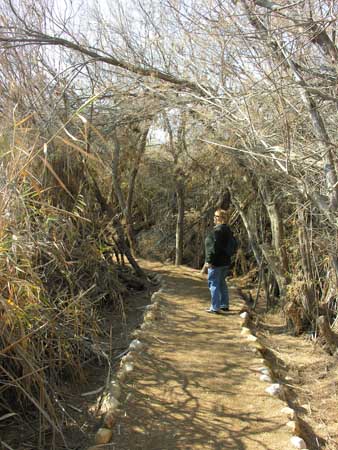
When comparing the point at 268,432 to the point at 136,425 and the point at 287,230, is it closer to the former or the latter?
the point at 136,425

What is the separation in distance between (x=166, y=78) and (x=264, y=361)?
5.17m

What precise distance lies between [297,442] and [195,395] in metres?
1.14

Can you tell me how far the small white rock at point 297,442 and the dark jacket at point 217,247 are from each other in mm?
4082

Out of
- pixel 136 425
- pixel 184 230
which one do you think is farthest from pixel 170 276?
pixel 136 425

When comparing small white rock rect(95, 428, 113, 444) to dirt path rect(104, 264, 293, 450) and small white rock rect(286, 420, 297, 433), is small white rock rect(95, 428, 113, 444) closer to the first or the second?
dirt path rect(104, 264, 293, 450)

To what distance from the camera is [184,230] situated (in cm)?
1383

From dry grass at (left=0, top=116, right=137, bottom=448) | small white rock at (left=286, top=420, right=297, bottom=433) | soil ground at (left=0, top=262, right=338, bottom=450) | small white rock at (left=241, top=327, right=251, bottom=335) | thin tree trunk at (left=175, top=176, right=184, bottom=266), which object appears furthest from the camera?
thin tree trunk at (left=175, top=176, right=184, bottom=266)

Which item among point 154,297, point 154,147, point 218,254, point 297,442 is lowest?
point 297,442

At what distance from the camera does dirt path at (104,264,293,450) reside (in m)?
4.14

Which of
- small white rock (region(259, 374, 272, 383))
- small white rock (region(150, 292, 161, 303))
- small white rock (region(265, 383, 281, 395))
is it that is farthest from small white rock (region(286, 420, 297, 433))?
small white rock (region(150, 292, 161, 303))

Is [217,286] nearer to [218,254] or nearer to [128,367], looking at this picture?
[218,254]

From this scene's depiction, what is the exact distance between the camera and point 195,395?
4973 millimetres

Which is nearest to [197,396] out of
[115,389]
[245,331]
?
[115,389]

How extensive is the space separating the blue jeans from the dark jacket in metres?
0.11
